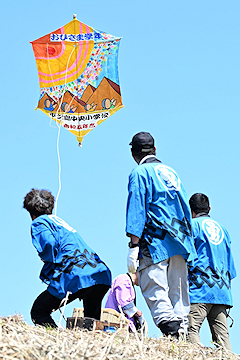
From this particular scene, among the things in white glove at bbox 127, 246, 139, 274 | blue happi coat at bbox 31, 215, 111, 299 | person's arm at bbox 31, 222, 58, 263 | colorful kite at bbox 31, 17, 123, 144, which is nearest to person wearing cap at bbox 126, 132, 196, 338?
white glove at bbox 127, 246, 139, 274

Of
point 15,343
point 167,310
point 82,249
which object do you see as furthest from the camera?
point 82,249

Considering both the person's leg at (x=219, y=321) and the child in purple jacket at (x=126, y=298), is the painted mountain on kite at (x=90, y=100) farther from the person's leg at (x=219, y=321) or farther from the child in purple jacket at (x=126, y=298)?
the person's leg at (x=219, y=321)

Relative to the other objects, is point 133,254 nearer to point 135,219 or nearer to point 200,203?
point 135,219

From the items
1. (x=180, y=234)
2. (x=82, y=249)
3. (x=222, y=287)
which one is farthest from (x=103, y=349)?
(x=222, y=287)

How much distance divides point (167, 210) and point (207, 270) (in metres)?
1.08

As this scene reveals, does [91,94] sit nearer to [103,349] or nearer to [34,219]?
[34,219]

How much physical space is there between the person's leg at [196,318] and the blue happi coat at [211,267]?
2.7 inches

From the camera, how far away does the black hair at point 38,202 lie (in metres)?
5.38

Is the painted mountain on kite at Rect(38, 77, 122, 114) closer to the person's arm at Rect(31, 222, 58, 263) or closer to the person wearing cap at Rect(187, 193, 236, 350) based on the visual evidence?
the person wearing cap at Rect(187, 193, 236, 350)

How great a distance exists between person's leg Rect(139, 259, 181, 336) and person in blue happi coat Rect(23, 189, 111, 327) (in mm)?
704

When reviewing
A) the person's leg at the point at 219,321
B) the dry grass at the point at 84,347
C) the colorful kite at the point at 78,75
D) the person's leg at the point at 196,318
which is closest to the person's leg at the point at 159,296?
the dry grass at the point at 84,347

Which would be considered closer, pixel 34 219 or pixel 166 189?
pixel 166 189

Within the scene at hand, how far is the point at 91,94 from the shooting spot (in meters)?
7.91

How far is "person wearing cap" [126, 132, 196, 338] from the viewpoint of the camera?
14.4 feet
